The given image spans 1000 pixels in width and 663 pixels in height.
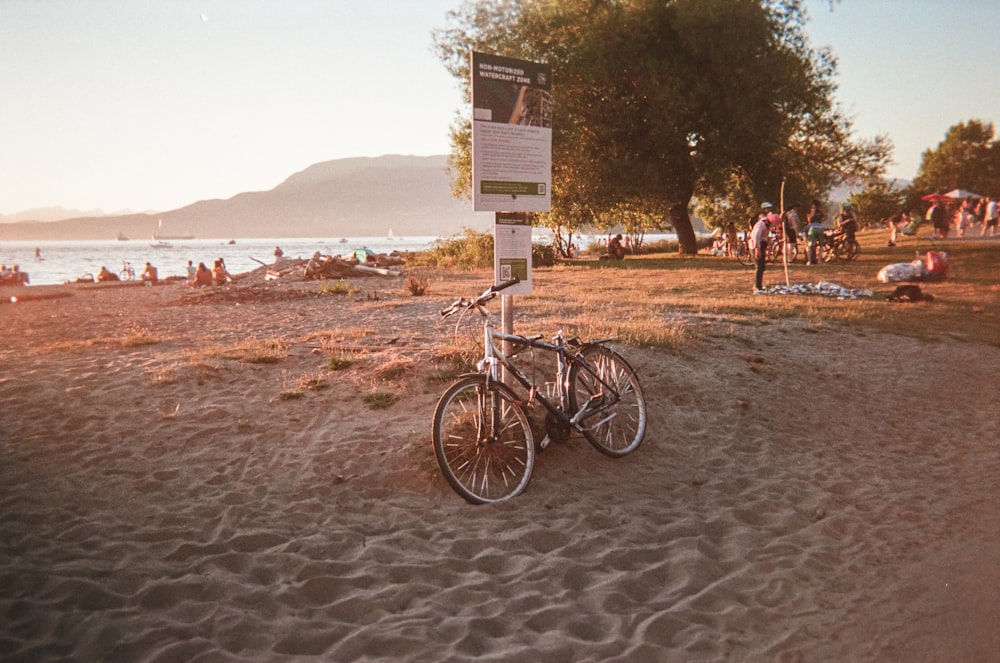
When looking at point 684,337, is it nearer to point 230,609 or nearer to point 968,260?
point 230,609

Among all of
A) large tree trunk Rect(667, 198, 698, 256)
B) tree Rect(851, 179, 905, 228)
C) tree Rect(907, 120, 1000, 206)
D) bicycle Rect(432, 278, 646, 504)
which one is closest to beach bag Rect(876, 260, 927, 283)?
large tree trunk Rect(667, 198, 698, 256)

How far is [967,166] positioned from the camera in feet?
247

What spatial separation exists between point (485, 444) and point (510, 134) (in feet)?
10.1

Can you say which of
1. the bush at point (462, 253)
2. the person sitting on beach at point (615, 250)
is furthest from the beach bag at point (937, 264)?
the bush at point (462, 253)

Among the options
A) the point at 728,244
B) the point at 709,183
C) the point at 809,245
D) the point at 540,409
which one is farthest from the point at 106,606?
the point at 728,244

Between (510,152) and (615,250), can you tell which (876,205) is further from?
(510,152)

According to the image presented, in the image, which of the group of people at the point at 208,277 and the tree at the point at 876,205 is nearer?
the group of people at the point at 208,277

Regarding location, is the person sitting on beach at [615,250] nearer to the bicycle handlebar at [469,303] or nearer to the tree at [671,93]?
the tree at [671,93]

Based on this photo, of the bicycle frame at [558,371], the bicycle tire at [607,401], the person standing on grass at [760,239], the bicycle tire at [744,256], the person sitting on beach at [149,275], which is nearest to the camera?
the bicycle frame at [558,371]

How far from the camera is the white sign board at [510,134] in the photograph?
631cm

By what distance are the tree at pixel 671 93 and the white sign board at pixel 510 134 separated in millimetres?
21676

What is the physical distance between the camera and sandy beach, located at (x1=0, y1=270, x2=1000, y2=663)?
3.82 meters

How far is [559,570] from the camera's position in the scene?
4539 millimetres

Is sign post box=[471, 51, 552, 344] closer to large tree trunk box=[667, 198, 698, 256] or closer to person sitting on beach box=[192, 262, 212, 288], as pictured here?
person sitting on beach box=[192, 262, 212, 288]
